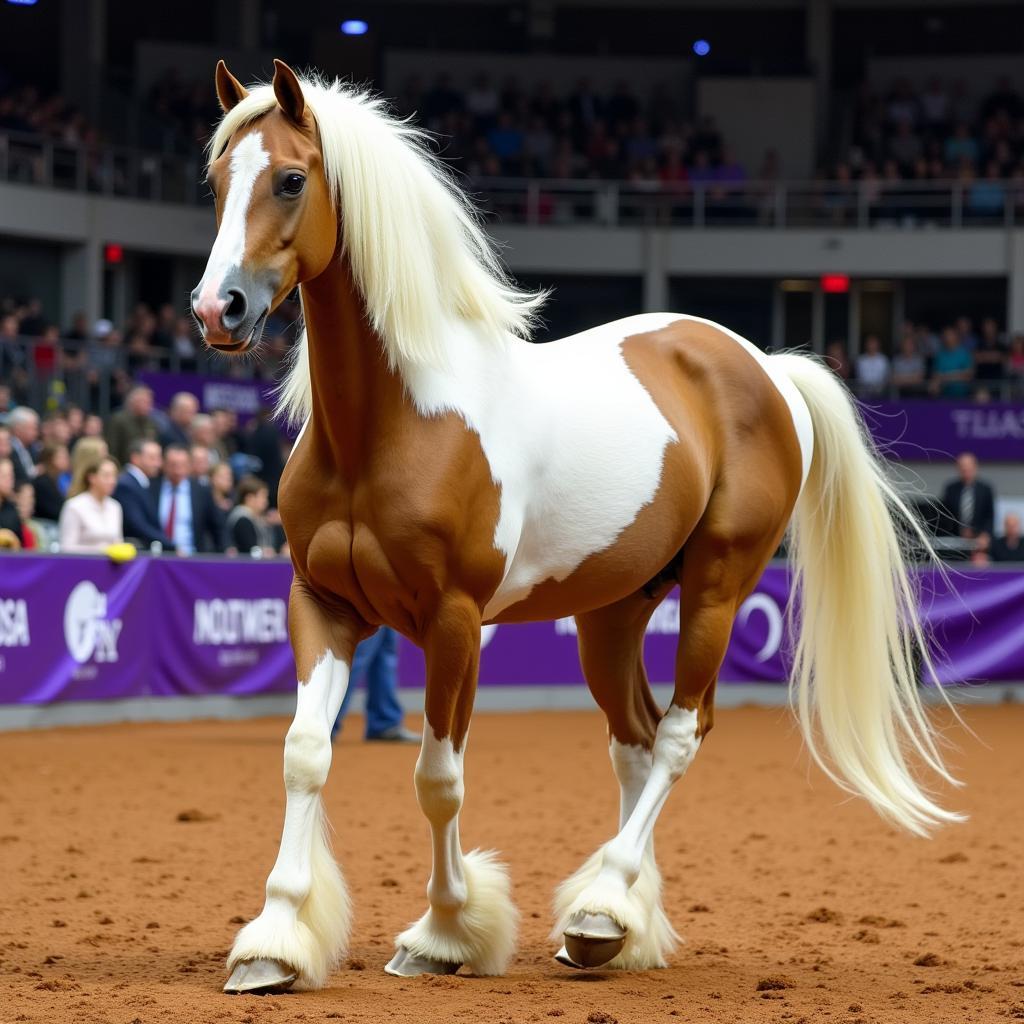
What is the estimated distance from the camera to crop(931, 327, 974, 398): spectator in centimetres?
2553

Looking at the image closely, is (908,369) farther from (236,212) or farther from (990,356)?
(236,212)

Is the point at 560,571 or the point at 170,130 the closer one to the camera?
the point at 560,571

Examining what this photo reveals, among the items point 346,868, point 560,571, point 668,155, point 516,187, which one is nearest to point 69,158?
point 516,187

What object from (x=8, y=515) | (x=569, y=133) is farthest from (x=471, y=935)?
(x=569, y=133)

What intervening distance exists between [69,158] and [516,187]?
7717 millimetres

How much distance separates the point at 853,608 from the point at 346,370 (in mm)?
2308

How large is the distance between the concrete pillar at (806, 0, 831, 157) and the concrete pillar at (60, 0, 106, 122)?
45.3ft

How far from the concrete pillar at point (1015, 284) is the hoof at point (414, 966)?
82.6ft

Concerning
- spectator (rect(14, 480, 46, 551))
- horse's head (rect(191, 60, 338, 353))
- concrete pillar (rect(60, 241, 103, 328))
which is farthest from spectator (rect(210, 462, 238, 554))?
concrete pillar (rect(60, 241, 103, 328))

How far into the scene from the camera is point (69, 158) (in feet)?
84.5

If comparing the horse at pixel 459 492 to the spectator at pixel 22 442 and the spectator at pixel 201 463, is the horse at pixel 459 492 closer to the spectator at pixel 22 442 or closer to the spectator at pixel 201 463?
the spectator at pixel 201 463

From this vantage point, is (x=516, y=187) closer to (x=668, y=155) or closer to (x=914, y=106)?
(x=668, y=155)

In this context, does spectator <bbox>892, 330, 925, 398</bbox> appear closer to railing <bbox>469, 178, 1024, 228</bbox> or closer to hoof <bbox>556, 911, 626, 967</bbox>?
railing <bbox>469, 178, 1024, 228</bbox>

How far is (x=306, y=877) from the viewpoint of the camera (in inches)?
178
